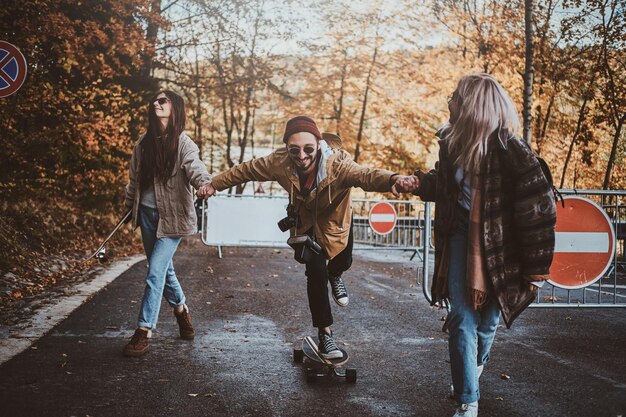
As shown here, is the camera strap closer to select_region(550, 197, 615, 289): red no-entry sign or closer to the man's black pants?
the man's black pants

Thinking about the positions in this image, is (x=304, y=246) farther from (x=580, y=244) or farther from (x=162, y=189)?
(x=580, y=244)

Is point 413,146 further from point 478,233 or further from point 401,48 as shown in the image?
point 478,233

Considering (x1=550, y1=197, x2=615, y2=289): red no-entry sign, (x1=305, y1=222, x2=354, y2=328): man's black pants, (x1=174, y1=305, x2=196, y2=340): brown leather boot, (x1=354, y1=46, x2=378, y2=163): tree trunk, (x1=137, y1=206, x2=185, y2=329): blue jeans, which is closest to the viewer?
(x1=305, y1=222, x2=354, y2=328): man's black pants

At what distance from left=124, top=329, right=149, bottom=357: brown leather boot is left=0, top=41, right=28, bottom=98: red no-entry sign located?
12.9ft

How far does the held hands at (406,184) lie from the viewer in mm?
4168

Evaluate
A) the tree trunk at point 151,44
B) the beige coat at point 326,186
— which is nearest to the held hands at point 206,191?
the beige coat at point 326,186

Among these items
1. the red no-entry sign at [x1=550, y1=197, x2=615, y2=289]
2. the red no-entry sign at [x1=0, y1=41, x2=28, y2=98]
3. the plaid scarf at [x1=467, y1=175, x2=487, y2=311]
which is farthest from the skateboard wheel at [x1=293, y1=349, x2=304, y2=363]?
the red no-entry sign at [x1=0, y1=41, x2=28, y2=98]

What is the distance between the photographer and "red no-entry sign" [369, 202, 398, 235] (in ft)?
56.6

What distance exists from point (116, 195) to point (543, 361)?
15.1 meters

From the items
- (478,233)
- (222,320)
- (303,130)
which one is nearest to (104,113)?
(222,320)

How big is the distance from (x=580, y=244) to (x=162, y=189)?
156 inches

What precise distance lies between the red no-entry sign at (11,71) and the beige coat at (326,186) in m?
4.12

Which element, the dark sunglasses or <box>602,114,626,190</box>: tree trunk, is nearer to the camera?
the dark sunglasses

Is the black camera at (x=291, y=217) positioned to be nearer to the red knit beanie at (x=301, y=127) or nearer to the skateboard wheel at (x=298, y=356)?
the red knit beanie at (x=301, y=127)
